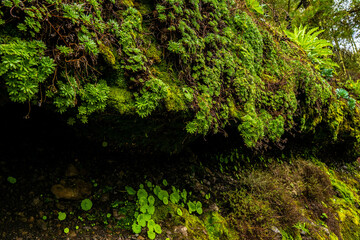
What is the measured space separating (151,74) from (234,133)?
1795 mm

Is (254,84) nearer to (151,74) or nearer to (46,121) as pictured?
(151,74)

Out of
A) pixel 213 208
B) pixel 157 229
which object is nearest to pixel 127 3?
pixel 157 229

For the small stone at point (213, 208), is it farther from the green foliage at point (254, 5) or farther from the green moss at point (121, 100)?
the green foliage at point (254, 5)

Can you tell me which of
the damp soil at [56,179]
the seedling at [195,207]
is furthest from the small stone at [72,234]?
the seedling at [195,207]

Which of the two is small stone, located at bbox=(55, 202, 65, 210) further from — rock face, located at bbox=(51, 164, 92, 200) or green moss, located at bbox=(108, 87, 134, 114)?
green moss, located at bbox=(108, 87, 134, 114)

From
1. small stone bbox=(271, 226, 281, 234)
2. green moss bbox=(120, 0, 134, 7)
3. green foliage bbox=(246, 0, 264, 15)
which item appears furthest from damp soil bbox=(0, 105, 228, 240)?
green foliage bbox=(246, 0, 264, 15)

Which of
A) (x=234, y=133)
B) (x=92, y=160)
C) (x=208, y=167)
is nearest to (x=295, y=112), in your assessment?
(x=234, y=133)

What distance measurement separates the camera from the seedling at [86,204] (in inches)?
79.9

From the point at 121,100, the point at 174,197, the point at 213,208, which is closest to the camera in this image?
the point at 121,100

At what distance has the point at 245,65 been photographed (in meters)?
3.27

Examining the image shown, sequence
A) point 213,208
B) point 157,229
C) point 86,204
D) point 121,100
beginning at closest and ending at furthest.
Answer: point 121,100 < point 86,204 < point 157,229 < point 213,208

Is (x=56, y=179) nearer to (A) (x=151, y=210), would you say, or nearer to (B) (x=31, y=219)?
(B) (x=31, y=219)

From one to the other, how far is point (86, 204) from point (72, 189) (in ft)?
0.73

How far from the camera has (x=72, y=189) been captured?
208 centimetres
